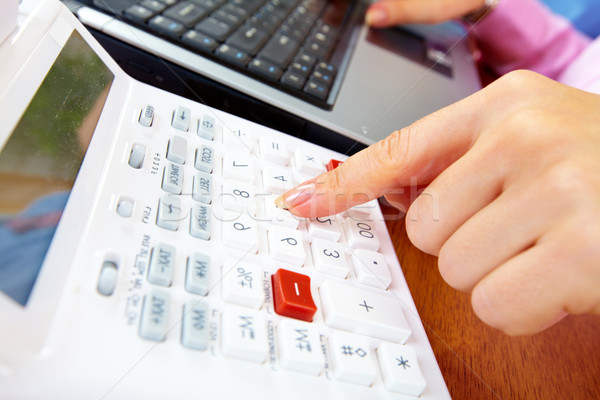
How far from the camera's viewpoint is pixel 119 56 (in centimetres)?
43

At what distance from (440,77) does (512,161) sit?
15.9 inches

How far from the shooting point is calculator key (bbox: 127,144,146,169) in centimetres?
32

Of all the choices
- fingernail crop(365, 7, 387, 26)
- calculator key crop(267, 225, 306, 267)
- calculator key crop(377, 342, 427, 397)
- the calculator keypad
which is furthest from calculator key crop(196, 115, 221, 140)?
fingernail crop(365, 7, 387, 26)

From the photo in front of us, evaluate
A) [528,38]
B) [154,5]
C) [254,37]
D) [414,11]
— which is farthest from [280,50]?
[528,38]

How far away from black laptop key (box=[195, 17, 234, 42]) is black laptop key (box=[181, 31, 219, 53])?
12 mm

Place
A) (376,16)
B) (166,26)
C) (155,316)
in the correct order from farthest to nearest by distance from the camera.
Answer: (376,16), (166,26), (155,316)

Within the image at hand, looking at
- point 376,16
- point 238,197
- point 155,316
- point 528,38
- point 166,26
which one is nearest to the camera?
point 155,316

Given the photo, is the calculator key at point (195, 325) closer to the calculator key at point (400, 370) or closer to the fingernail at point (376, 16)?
the calculator key at point (400, 370)

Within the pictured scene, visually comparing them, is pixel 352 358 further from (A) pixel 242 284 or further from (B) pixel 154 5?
(B) pixel 154 5

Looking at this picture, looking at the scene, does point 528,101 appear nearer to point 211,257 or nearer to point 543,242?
point 543,242

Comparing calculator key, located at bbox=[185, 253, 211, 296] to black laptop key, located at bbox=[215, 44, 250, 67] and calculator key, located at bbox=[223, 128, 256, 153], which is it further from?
black laptop key, located at bbox=[215, 44, 250, 67]

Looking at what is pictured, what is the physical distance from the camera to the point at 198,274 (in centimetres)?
27

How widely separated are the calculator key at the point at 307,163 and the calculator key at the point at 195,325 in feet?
0.57

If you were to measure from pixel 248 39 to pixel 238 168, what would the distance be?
0.20 metres
